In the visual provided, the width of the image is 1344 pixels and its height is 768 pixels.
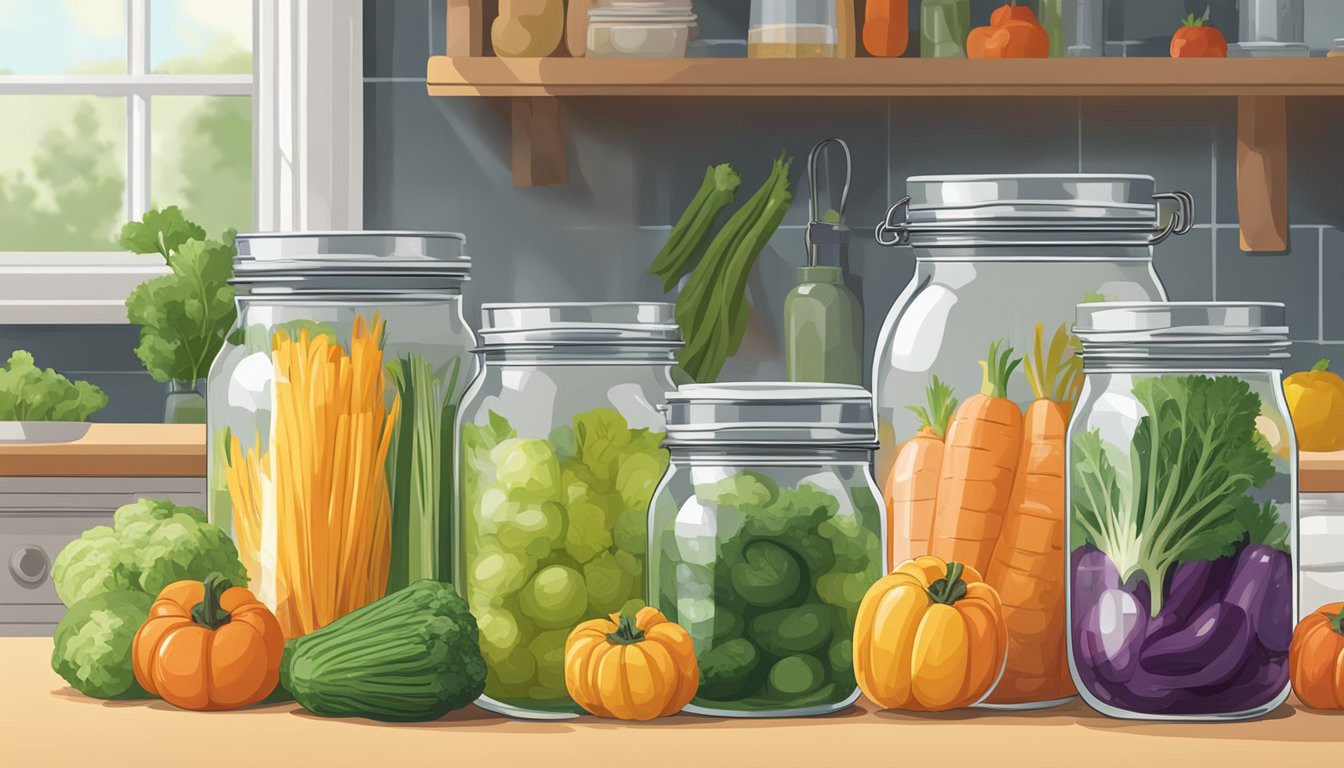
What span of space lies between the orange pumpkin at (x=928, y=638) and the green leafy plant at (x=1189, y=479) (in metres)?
0.06

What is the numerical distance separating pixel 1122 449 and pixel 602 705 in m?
0.24

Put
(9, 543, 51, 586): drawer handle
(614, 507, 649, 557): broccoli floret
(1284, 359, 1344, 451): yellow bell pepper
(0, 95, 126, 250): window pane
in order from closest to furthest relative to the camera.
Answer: (614, 507, 649, 557): broccoli floret, (9, 543, 51, 586): drawer handle, (1284, 359, 1344, 451): yellow bell pepper, (0, 95, 126, 250): window pane

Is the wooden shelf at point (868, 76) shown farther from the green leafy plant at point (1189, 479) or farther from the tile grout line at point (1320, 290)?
the green leafy plant at point (1189, 479)

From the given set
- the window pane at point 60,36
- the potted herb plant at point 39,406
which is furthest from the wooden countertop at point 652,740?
the window pane at point 60,36

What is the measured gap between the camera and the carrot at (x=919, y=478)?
701 millimetres

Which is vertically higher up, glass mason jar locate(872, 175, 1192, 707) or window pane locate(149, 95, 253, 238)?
window pane locate(149, 95, 253, 238)

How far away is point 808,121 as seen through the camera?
9.64ft

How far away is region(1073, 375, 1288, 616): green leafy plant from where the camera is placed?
0.61m

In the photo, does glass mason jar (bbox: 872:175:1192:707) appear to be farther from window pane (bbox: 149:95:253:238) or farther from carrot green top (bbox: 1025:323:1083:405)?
window pane (bbox: 149:95:253:238)

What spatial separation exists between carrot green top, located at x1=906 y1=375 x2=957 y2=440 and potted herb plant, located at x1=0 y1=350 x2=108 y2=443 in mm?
1861

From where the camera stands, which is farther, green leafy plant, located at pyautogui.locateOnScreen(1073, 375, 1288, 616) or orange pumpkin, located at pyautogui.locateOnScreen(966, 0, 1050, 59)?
orange pumpkin, located at pyautogui.locateOnScreen(966, 0, 1050, 59)

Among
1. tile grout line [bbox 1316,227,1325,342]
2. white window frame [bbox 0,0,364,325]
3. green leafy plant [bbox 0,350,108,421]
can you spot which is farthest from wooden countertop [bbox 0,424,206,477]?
tile grout line [bbox 1316,227,1325,342]

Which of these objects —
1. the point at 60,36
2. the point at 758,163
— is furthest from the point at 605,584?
the point at 60,36

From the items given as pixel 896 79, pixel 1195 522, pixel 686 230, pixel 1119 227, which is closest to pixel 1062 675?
pixel 1195 522
